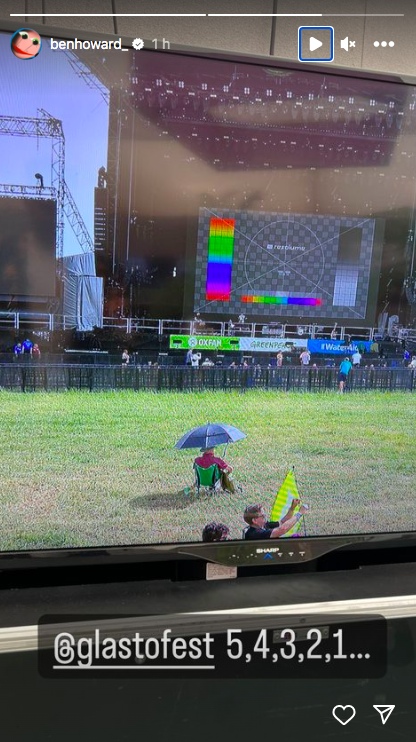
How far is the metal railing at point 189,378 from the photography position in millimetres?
1624

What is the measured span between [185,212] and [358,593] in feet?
4.23

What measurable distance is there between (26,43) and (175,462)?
1.22m

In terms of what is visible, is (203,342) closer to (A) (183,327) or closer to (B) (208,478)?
(A) (183,327)

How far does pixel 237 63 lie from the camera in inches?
65.2

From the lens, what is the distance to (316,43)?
1.84 m

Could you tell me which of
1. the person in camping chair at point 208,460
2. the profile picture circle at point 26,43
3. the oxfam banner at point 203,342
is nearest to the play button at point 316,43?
the profile picture circle at point 26,43

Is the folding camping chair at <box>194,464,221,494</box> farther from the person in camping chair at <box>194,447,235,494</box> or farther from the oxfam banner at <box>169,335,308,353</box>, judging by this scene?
the oxfam banner at <box>169,335,308,353</box>

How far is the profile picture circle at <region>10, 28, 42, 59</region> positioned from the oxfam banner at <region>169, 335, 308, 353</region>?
2.78 ft

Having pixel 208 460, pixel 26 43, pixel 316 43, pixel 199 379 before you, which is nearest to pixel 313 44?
pixel 316 43

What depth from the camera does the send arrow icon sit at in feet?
4.98

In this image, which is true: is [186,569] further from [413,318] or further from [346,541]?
[413,318]

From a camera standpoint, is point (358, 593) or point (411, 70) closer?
point (358, 593)

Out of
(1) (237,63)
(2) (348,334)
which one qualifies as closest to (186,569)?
(2) (348,334)

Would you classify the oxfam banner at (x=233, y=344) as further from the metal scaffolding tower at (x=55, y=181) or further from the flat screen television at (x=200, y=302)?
the metal scaffolding tower at (x=55, y=181)
